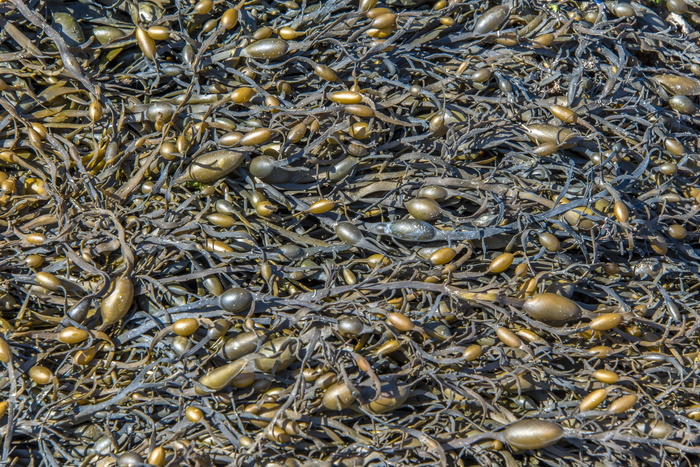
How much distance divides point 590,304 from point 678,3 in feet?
2.74

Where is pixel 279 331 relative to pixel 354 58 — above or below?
Answer: below

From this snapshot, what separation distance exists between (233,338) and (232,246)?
184 millimetres

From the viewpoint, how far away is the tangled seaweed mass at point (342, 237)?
97cm

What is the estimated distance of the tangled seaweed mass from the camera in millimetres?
973

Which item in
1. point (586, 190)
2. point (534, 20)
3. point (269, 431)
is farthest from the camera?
point (534, 20)

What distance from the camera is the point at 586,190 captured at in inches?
41.5

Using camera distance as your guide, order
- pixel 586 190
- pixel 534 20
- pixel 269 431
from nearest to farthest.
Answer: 1. pixel 269 431
2. pixel 586 190
3. pixel 534 20

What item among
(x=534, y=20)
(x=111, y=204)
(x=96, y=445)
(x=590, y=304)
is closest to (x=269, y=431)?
(x=96, y=445)

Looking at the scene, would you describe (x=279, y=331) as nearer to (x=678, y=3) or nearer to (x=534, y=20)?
(x=534, y=20)

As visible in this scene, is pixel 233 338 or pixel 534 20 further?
pixel 534 20

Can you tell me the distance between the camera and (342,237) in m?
1.04

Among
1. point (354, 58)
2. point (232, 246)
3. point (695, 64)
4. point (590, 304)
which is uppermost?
point (354, 58)

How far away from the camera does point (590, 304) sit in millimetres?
1105

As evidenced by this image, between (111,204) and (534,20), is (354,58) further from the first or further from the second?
(111,204)
